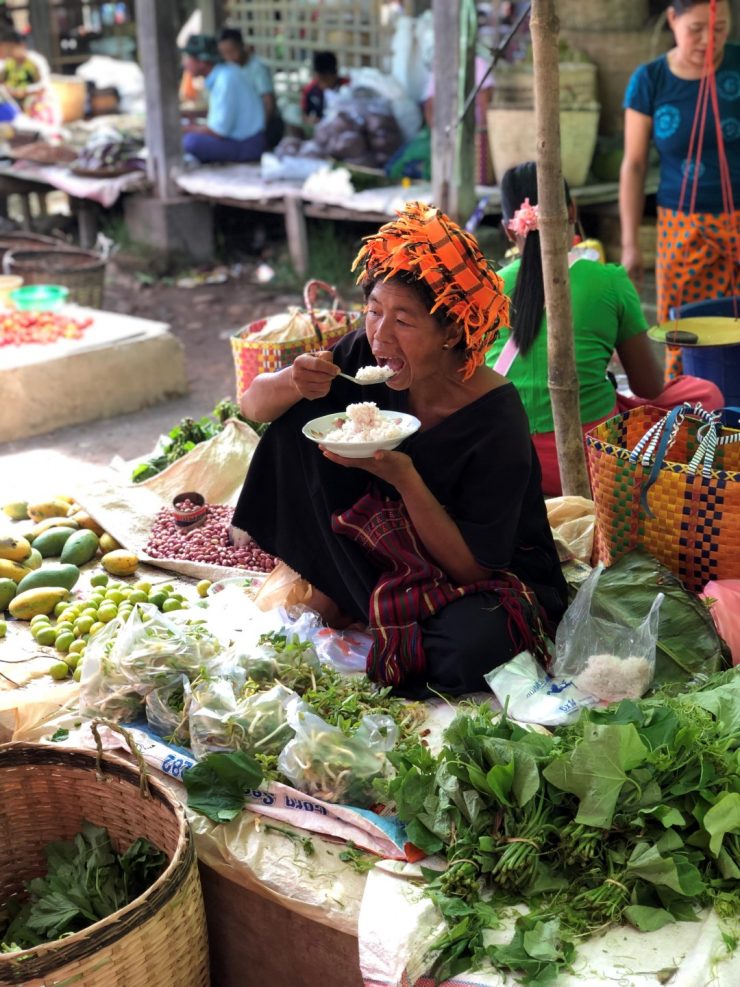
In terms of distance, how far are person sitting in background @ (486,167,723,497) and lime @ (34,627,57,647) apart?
1.65 metres

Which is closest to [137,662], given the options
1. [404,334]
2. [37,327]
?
[404,334]

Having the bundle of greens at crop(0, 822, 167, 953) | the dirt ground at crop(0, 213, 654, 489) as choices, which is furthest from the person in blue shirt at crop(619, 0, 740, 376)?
the bundle of greens at crop(0, 822, 167, 953)

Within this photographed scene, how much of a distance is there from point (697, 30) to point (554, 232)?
175cm

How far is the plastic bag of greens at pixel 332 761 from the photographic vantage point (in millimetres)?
2273

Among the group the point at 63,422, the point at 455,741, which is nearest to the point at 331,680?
the point at 455,741

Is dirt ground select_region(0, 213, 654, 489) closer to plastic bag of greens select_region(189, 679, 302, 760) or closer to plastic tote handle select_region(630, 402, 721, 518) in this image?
plastic bag of greens select_region(189, 679, 302, 760)

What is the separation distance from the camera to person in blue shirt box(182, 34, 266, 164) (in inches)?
380

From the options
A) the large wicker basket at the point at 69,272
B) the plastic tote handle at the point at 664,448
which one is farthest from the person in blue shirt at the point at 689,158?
the large wicker basket at the point at 69,272

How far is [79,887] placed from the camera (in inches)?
88.1

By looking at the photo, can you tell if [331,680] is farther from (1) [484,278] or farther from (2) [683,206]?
(2) [683,206]

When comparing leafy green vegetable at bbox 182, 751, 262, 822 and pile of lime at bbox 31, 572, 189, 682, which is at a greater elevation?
leafy green vegetable at bbox 182, 751, 262, 822

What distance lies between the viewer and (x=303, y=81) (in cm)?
1117

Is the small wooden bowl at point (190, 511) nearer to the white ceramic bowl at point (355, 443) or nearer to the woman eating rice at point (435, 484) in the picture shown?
the woman eating rice at point (435, 484)

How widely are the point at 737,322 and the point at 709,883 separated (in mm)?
2545
